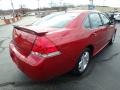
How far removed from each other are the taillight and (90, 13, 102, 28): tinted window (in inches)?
72.5

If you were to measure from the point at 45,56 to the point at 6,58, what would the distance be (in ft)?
10.2

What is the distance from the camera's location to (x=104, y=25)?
5.70 meters

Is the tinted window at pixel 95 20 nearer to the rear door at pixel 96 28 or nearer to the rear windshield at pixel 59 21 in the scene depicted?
the rear door at pixel 96 28

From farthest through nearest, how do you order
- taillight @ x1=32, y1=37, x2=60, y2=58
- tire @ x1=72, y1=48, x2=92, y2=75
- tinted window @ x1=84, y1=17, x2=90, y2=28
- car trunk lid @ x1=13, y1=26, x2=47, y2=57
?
1. tinted window @ x1=84, y1=17, x2=90, y2=28
2. tire @ x1=72, y1=48, x2=92, y2=75
3. car trunk lid @ x1=13, y1=26, x2=47, y2=57
4. taillight @ x1=32, y1=37, x2=60, y2=58

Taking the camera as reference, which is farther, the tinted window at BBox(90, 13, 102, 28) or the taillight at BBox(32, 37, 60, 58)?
the tinted window at BBox(90, 13, 102, 28)

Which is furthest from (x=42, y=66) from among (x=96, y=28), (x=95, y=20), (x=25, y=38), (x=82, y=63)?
(x=95, y=20)

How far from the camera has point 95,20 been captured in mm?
5117

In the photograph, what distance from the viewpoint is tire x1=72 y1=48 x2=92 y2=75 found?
4.19 meters

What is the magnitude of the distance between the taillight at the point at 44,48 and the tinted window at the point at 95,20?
1.84 metres

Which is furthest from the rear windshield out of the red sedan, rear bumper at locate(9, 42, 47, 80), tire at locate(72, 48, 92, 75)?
rear bumper at locate(9, 42, 47, 80)

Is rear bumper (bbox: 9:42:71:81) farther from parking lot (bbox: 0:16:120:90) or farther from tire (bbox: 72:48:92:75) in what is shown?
tire (bbox: 72:48:92:75)

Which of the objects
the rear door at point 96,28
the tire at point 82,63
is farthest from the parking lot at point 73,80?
the rear door at point 96,28

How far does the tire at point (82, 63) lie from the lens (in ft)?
13.8

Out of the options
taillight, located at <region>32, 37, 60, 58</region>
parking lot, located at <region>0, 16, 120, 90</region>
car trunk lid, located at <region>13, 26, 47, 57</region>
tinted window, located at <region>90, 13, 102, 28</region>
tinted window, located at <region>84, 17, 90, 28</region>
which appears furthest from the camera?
tinted window, located at <region>90, 13, 102, 28</region>
